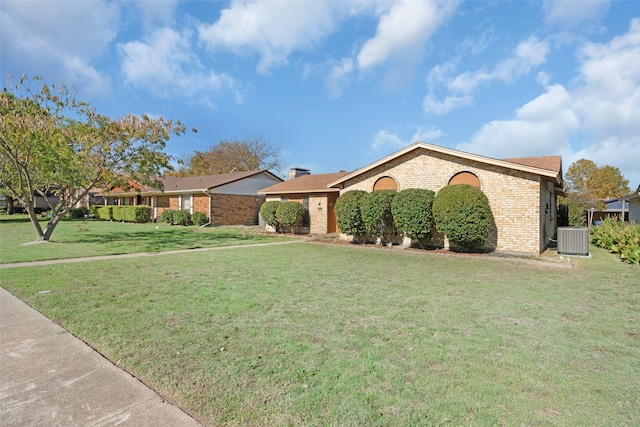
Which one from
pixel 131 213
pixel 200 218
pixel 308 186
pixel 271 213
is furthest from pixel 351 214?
pixel 131 213

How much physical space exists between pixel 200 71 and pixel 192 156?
35543mm

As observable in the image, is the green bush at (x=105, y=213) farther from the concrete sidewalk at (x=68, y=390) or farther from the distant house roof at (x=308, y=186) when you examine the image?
the concrete sidewalk at (x=68, y=390)

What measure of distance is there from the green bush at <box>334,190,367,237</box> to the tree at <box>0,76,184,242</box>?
8430 mm

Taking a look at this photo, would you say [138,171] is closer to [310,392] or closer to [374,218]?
[374,218]

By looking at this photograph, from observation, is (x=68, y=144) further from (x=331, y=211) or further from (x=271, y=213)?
(x=331, y=211)

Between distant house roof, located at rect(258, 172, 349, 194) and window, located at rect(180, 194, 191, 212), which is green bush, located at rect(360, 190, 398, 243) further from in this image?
window, located at rect(180, 194, 191, 212)

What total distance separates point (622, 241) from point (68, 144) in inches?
836

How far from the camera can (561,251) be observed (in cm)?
1182

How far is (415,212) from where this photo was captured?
12672 mm

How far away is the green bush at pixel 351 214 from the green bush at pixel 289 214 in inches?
178

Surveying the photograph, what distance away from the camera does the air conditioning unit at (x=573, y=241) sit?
1152 centimetres

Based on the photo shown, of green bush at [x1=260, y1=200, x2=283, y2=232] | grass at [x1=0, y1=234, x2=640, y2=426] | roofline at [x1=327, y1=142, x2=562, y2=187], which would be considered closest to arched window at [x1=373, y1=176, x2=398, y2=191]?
roofline at [x1=327, y1=142, x2=562, y2=187]

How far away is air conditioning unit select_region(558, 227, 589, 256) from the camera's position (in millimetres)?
11523

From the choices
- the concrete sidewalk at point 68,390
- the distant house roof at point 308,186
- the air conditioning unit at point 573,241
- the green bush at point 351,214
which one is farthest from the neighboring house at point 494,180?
the concrete sidewalk at point 68,390
